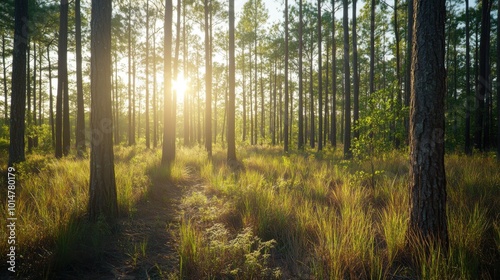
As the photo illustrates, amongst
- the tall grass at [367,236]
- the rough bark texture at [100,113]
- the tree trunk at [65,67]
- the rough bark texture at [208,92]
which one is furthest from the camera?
the rough bark texture at [208,92]

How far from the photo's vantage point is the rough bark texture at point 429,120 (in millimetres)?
2471

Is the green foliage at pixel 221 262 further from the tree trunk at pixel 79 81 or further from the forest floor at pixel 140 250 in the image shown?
the tree trunk at pixel 79 81

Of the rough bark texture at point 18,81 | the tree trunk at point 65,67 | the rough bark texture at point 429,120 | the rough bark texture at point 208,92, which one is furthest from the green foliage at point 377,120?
the tree trunk at point 65,67

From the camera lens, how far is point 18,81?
676 centimetres

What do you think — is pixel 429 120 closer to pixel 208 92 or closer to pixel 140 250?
pixel 140 250

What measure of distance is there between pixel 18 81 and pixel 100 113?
561cm

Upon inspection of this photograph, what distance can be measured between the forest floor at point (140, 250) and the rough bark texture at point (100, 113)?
0.48 metres

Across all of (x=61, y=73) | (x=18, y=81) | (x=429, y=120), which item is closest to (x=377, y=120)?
(x=429, y=120)

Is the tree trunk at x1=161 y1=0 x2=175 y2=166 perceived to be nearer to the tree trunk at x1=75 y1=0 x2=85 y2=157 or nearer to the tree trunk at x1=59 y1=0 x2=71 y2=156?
the tree trunk at x1=75 y1=0 x2=85 y2=157

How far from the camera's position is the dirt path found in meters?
2.56

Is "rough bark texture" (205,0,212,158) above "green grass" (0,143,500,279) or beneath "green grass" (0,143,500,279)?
above

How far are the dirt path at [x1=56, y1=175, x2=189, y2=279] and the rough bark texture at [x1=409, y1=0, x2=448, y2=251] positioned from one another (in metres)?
2.95

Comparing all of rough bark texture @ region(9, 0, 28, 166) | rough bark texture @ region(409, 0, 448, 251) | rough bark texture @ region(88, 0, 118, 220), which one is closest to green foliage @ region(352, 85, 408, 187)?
rough bark texture @ region(409, 0, 448, 251)

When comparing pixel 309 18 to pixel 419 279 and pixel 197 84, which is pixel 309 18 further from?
pixel 419 279
